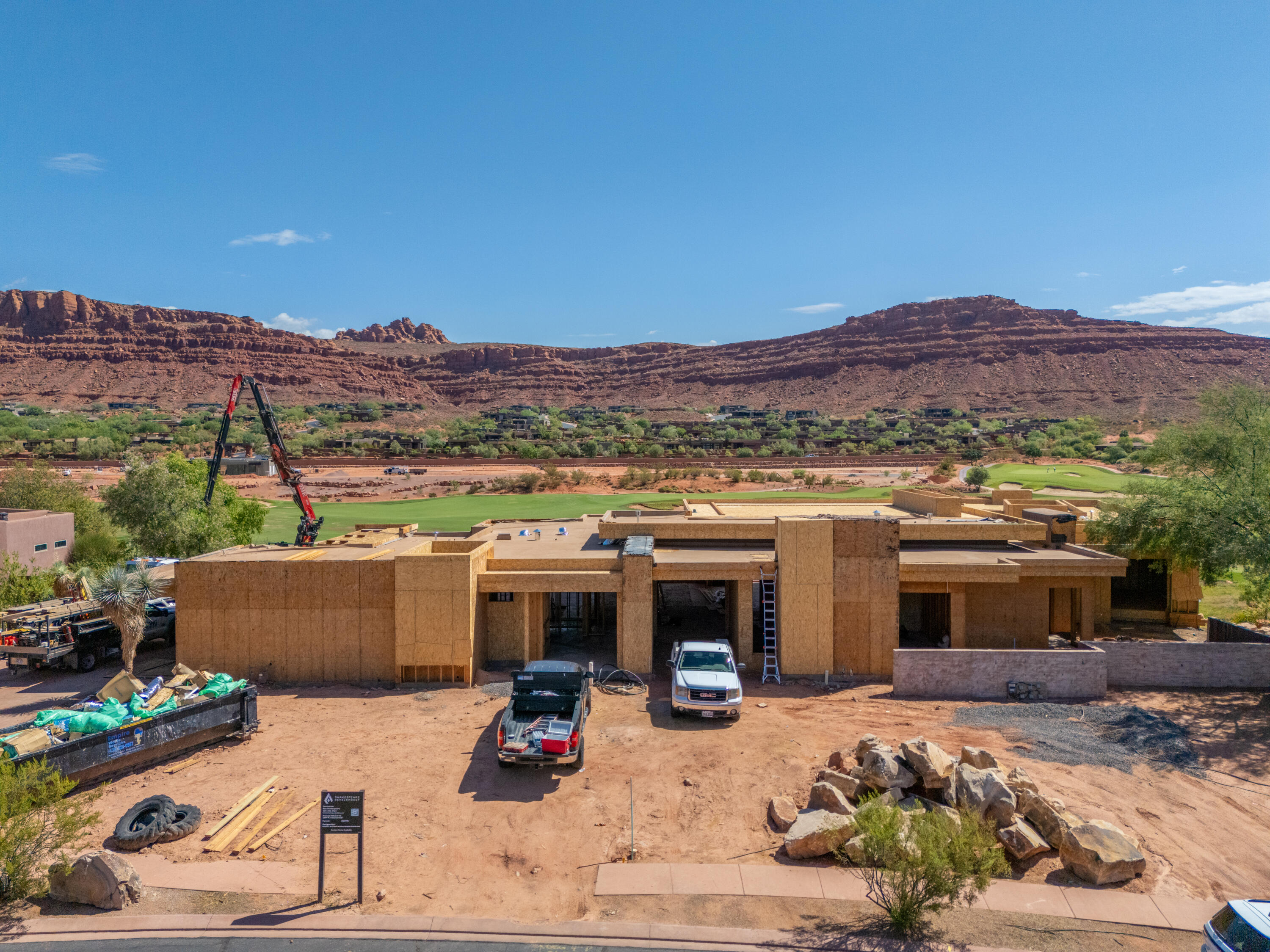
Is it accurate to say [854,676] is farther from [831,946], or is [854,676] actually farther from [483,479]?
[483,479]

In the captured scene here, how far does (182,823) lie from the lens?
10250mm

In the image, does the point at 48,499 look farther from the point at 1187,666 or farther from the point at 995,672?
the point at 1187,666

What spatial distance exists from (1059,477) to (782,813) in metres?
56.0

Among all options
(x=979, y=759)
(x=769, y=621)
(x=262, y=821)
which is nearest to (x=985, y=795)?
(x=979, y=759)

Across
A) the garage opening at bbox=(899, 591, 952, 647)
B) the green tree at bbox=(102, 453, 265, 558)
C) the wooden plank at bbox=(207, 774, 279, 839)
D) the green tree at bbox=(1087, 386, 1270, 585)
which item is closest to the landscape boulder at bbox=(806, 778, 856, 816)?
the wooden plank at bbox=(207, 774, 279, 839)

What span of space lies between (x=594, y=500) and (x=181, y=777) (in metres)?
45.5

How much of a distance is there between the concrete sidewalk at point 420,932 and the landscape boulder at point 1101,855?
80.6 inches

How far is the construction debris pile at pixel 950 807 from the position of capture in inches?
362

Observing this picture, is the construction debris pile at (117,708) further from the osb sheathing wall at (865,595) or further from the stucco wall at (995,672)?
the stucco wall at (995,672)

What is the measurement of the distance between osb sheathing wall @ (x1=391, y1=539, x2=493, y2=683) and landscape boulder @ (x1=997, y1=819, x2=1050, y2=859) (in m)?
11.5

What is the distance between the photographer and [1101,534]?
23.5 metres

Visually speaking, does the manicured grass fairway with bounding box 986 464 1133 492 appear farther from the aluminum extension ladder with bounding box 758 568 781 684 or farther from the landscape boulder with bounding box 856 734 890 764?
the landscape boulder with bounding box 856 734 890 764

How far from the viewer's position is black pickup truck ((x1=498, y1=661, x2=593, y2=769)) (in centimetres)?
1190

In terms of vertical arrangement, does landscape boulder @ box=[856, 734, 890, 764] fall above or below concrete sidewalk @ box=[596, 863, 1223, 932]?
above
